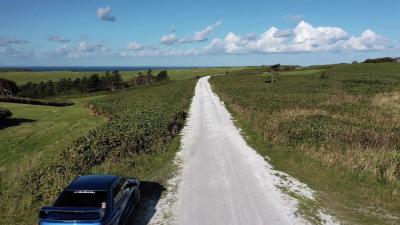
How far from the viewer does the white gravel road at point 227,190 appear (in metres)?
13.1

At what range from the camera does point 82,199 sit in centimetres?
1118

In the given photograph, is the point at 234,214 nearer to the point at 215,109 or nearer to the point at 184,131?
the point at 184,131

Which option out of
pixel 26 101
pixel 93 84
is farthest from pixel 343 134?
pixel 93 84

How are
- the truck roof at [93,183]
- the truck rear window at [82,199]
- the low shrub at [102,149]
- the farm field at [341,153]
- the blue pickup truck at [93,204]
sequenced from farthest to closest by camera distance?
the low shrub at [102,149], the farm field at [341,153], the truck roof at [93,183], the truck rear window at [82,199], the blue pickup truck at [93,204]

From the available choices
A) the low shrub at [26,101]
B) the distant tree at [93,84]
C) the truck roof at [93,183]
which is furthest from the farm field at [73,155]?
the distant tree at [93,84]

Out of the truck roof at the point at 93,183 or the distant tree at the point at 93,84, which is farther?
the distant tree at the point at 93,84

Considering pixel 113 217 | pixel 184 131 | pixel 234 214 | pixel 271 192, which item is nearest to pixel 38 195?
pixel 113 217

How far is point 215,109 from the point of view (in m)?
45.4

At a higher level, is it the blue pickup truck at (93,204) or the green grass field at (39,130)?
the blue pickup truck at (93,204)

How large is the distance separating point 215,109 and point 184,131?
15.0m

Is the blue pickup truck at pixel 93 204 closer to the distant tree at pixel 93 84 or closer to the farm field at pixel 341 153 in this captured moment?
the farm field at pixel 341 153

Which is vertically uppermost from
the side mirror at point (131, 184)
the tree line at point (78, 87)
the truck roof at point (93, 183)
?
the truck roof at point (93, 183)

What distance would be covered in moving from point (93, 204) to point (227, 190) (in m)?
6.50

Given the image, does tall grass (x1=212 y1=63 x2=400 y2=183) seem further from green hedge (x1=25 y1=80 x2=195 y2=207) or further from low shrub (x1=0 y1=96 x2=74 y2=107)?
low shrub (x1=0 y1=96 x2=74 y2=107)
